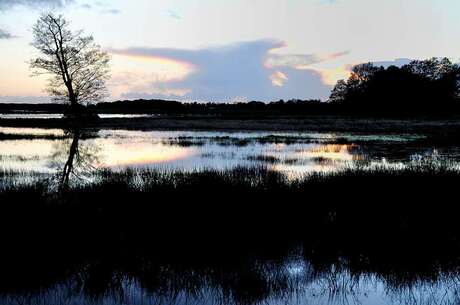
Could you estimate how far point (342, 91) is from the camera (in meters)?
123

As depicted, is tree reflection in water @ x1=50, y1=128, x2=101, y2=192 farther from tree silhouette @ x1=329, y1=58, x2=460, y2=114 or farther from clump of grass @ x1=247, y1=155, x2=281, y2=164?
tree silhouette @ x1=329, y1=58, x2=460, y2=114

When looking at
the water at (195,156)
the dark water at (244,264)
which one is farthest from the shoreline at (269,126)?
the dark water at (244,264)

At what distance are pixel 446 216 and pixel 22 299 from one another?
9.15 m

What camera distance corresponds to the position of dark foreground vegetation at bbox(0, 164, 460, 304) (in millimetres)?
7250

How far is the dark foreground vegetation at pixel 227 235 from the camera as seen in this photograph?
7.25 metres

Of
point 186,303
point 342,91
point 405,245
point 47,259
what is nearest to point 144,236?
point 47,259

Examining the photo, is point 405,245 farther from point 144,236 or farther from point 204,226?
point 144,236

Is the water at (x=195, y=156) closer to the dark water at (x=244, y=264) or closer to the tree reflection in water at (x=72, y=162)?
the tree reflection in water at (x=72, y=162)

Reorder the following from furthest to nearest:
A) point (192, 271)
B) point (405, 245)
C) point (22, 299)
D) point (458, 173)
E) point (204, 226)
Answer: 1. point (458, 173)
2. point (204, 226)
3. point (405, 245)
4. point (192, 271)
5. point (22, 299)

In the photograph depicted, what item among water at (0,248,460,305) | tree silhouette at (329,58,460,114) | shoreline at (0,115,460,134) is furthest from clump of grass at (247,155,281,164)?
tree silhouette at (329,58,460,114)

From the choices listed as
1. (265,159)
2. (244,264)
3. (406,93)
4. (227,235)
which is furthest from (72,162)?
(406,93)

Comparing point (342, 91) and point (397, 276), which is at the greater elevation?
point (342, 91)

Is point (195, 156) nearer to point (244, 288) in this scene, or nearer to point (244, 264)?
point (244, 264)

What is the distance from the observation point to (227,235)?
960cm
